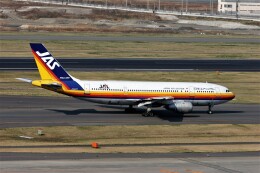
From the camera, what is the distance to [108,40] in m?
166

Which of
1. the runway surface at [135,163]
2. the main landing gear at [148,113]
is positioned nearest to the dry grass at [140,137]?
the runway surface at [135,163]

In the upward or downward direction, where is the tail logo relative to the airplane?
upward

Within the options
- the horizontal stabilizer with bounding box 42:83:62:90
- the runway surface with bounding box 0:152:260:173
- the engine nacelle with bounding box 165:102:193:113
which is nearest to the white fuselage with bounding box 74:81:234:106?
the engine nacelle with bounding box 165:102:193:113

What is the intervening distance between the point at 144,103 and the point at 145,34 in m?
114

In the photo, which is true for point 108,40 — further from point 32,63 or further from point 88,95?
point 88,95

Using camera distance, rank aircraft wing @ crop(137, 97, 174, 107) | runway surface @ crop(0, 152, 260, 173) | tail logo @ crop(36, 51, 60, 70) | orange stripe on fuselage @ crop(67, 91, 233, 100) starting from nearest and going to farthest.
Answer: runway surface @ crop(0, 152, 260, 173)
tail logo @ crop(36, 51, 60, 70)
orange stripe on fuselage @ crop(67, 91, 233, 100)
aircraft wing @ crop(137, 97, 174, 107)

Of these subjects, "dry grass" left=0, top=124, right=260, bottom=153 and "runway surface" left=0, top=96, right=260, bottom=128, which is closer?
"dry grass" left=0, top=124, right=260, bottom=153

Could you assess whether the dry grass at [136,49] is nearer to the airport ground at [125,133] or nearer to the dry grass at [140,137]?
the airport ground at [125,133]

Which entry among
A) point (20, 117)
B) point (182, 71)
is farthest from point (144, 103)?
point (182, 71)

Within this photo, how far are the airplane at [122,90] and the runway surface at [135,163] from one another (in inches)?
804

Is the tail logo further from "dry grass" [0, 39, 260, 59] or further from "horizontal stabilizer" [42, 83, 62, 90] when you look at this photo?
"dry grass" [0, 39, 260, 59]

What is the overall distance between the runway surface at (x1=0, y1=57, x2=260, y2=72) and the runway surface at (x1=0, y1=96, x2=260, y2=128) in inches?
1207

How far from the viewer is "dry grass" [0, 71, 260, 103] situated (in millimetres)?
91500

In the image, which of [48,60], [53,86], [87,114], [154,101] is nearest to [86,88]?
[87,114]
